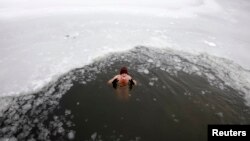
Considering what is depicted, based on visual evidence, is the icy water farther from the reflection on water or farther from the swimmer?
the swimmer

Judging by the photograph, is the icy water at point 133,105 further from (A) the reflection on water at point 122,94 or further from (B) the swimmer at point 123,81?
(B) the swimmer at point 123,81

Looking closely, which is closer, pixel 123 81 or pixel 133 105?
pixel 133 105

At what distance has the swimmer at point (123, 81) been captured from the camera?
4.80m

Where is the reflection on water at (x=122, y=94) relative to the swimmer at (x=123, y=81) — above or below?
below

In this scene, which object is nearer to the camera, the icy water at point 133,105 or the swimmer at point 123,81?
the icy water at point 133,105

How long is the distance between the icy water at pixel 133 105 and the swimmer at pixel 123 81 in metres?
0.14

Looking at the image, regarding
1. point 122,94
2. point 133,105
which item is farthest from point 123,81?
point 133,105

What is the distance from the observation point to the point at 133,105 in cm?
Result: 459

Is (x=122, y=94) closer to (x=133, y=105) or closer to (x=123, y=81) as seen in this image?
(x=123, y=81)

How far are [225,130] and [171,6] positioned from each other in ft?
21.6

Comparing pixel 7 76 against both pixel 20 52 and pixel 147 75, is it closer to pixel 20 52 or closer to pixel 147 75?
pixel 20 52

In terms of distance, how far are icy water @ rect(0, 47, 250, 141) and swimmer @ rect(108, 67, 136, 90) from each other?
14 centimetres

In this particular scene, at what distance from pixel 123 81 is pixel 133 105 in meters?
0.55

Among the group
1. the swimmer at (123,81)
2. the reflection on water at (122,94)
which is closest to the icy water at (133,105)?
the reflection on water at (122,94)
